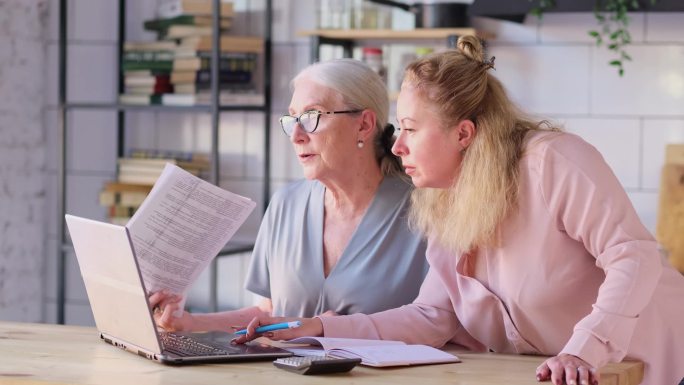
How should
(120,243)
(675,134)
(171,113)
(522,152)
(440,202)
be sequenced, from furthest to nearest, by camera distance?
(171,113) < (675,134) < (440,202) < (522,152) < (120,243)

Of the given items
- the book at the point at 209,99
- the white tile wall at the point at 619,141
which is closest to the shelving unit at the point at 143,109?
the book at the point at 209,99

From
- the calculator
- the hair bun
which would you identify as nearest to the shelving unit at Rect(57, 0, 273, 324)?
the hair bun

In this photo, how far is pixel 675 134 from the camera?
3.97 m

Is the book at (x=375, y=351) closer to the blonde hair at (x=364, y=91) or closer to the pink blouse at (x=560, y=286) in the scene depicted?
the pink blouse at (x=560, y=286)

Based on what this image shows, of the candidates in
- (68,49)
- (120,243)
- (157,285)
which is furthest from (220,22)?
(120,243)

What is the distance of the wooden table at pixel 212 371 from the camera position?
6.07 ft

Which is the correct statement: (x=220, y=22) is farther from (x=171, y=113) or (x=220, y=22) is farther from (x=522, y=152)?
(x=522, y=152)

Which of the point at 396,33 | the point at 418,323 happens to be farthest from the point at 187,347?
the point at 396,33

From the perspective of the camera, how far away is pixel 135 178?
14.8ft

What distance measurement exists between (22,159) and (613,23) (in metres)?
2.48

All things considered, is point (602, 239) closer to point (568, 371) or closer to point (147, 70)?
point (568, 371)

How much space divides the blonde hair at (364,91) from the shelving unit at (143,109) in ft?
5.17

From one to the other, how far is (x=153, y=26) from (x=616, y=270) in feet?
9.87

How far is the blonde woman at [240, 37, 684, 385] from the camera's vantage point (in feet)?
6.63
